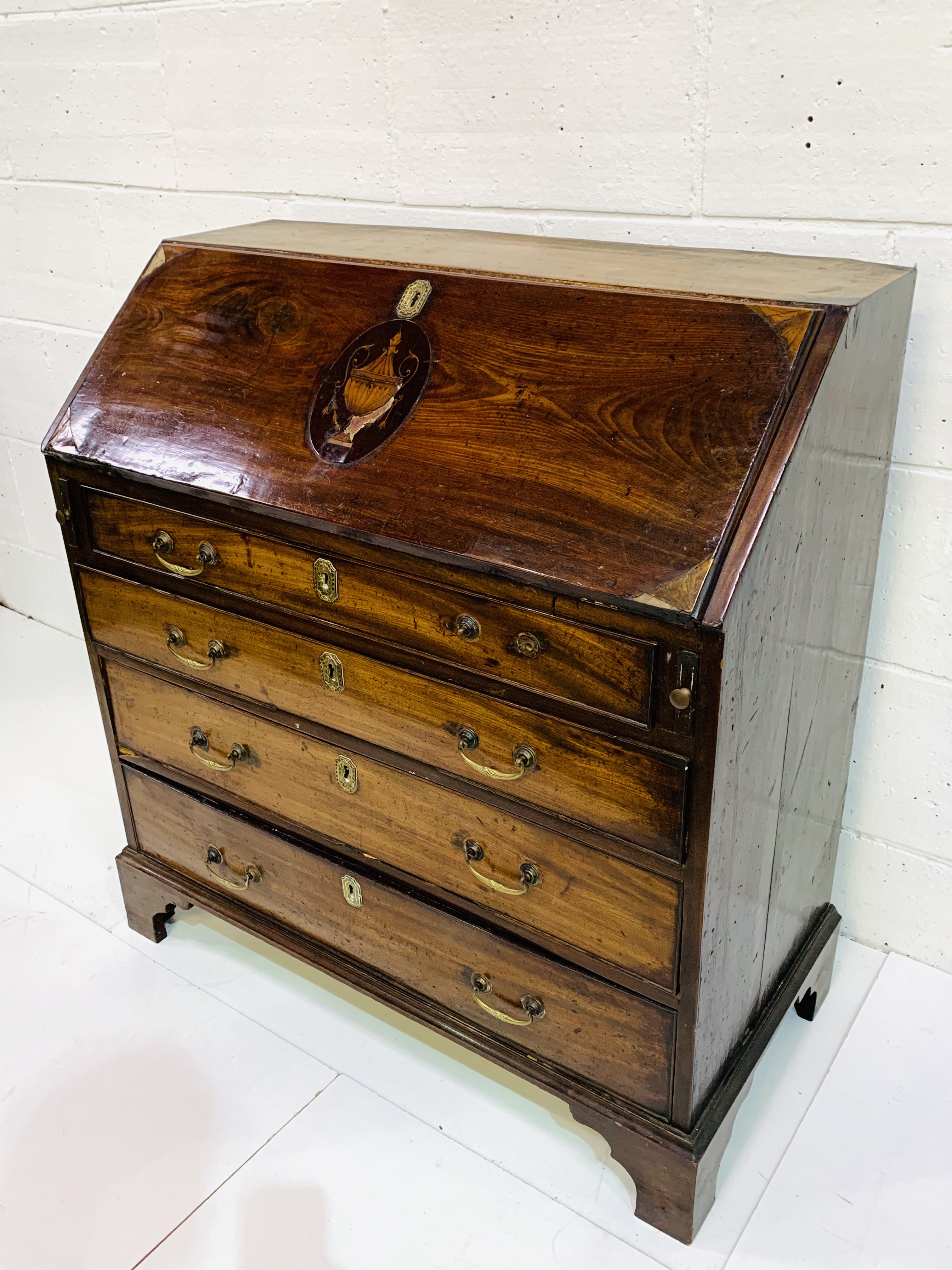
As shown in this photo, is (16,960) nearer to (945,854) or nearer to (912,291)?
(945,854)

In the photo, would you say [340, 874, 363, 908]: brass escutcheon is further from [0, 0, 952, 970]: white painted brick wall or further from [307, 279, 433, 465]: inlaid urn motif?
[0, 0, 952, 970]: white painted brick wall

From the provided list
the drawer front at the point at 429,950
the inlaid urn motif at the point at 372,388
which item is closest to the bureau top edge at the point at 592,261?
the inlaid urn motif at the point at 372,388

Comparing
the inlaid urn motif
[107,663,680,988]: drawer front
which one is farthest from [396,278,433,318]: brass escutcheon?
[107,663,680,988]: drawer front

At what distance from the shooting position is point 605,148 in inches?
66.9

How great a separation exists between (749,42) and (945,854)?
1.30m

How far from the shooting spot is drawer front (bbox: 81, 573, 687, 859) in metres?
1.23

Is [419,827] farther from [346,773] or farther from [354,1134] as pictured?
[354,1134]

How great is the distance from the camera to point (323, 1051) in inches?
70.1

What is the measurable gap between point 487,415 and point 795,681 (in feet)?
1.67

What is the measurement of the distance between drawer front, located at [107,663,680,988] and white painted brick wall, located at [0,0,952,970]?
0.73 meters

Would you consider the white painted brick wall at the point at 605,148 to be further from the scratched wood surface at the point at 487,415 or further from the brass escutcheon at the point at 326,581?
the brass escutcheon at the point at 326,581

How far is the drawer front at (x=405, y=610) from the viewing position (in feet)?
3.89

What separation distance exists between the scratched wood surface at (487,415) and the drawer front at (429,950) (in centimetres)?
58

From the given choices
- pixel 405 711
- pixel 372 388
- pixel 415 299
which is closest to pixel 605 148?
pixel 415 299
